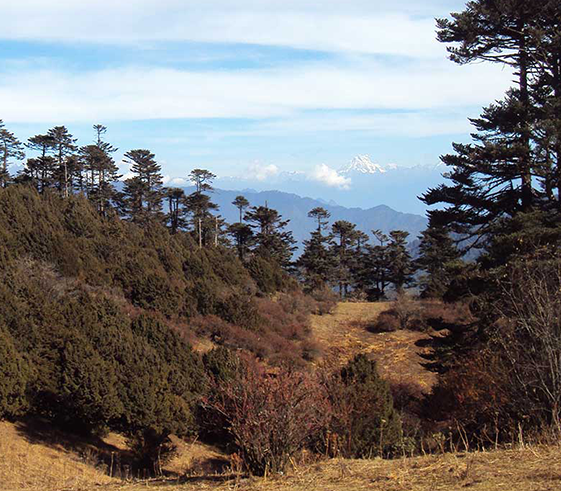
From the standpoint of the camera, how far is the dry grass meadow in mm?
4730

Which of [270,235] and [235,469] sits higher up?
[270,235]

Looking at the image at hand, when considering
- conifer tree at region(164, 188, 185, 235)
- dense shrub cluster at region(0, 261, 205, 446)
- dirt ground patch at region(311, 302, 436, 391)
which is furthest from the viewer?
conifer tree at region(164, 188, 185, 235)

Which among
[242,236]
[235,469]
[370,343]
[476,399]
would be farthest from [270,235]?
[235,469]

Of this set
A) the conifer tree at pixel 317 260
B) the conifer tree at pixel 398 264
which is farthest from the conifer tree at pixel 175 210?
the conifer tree at pixel 398 264

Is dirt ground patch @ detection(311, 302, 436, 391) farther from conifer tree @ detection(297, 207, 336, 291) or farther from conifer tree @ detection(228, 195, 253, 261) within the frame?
conifer tree @ detection(228, 195, 253, 261)

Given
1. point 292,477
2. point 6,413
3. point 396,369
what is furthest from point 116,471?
point 396,369

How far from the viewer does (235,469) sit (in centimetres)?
640

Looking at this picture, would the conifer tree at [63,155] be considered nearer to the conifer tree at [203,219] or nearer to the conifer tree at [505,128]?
the conifer tree at [203,219]

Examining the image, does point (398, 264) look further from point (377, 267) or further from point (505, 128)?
point (505, 128)

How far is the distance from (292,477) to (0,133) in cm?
5536

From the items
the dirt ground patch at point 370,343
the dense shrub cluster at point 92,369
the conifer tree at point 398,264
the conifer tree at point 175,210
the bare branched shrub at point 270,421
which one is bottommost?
the dirt ground patch at point 370,343

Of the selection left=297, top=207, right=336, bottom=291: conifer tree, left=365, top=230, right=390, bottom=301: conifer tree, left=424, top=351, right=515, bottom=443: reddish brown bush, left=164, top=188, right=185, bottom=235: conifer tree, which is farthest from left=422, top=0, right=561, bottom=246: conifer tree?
left=164, top=188, right=185, bottom=235: conifer tree

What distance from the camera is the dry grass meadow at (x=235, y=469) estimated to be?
4730 mm

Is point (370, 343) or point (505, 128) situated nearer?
point (505, 128)
